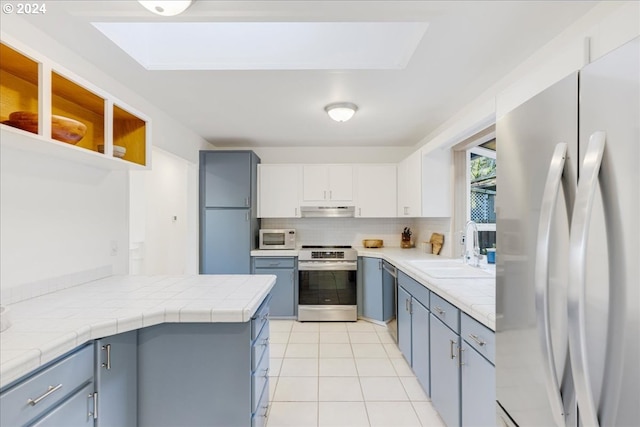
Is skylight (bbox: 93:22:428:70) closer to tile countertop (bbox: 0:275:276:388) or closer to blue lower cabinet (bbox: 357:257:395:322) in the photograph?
tile countertop (bbox: 0:275:276:388)

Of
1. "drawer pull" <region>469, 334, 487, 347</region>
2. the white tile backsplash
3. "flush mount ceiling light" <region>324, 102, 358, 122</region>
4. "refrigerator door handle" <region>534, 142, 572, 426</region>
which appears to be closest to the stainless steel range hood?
the white tile backsplash

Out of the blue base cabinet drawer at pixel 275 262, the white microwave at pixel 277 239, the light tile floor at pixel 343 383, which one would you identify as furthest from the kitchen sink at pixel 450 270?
the white microwave at pixel 277 239

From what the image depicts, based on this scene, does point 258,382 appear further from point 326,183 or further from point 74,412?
point 326,183

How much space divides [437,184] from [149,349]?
9.54ft

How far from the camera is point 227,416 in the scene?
1.48 m

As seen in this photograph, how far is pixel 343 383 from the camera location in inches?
97.5

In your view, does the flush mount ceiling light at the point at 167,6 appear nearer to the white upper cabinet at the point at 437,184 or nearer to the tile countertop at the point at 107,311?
the tile countertop at the point at 107,311

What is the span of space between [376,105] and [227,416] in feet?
8.44

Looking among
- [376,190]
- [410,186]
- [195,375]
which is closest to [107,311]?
[195,375]

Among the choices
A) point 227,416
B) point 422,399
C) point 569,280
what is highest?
point 569,280

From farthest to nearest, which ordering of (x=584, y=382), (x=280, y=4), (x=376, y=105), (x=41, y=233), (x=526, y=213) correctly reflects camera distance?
(x=376, y=105) < (x=41, y=233) < (x=280, y=4) < (x=526, y=213) < (x=584, y=382)

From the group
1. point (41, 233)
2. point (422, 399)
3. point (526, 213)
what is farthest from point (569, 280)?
point (41, 233)

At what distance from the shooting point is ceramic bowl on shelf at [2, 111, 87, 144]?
4.33ft

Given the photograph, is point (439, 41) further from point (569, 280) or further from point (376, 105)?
point (569, 280)
